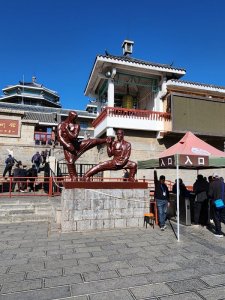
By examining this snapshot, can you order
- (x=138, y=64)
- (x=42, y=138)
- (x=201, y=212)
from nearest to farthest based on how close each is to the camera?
(x=201, y=212), (x=138, y=64), (x=42, y=138)

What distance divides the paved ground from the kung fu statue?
211 centimetres

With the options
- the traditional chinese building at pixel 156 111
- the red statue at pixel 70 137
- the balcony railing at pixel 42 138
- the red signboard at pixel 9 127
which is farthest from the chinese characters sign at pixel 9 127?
the red statue at pixel 70 137

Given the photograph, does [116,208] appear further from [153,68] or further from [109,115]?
[153,68]

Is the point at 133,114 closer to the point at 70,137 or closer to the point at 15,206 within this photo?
the point at 70,137

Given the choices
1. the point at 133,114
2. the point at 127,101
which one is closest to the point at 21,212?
the point at 133,114

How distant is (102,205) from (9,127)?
554 inches

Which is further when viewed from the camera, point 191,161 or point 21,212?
point 21,212

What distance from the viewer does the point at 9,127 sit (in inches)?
734

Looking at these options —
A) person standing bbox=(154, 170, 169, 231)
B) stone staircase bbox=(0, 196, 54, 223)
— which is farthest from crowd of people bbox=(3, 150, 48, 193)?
person standing bbox=(154, 170, 169, 231)

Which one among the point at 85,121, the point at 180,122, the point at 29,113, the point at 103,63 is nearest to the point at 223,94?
the point at 180,122

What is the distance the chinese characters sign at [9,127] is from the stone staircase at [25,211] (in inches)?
405

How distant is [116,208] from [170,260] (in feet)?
9.72

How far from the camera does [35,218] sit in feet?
A: 28.9

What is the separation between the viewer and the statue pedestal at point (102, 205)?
279 inches
